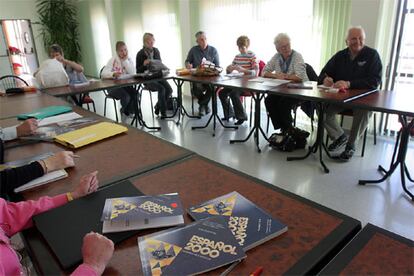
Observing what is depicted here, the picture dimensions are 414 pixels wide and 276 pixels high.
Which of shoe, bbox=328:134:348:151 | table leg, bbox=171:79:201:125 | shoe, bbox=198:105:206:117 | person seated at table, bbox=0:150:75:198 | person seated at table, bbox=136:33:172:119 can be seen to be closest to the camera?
person seated at table, bbox=0:150:75:198

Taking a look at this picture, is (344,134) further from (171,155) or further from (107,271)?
(107,271)

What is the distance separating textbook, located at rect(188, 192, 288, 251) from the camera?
84 centimetres

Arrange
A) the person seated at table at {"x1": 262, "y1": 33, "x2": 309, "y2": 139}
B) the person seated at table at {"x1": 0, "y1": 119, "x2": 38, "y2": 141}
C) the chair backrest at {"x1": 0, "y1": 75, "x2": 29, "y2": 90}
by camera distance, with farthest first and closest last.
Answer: the chair backrest at {"x1": 0, "y1": 75, "x2": 29, "y2": 90} < the person seated at table at {"x1": 262, "y1": 33, "x2": 309, "y2": 139} < the person seated at table at {"x1": 0, "y1": 119, "x2": 38, "y2": 141}

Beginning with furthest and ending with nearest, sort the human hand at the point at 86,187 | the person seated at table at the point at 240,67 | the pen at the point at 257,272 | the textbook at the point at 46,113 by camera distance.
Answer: the person seated at table at the point at 240,67
the textbook at the point at 46,113
the human hand at the point at 86,187
the pen at the point at 257,272

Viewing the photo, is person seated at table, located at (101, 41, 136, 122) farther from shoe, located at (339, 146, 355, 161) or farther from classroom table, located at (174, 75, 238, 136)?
shoe, located at (339, 146, 355, 161)

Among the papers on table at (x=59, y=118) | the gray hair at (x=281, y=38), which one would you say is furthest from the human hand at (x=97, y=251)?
the gray hair at (x=281, y=38)

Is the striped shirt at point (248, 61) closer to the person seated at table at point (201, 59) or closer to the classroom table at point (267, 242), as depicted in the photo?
the person seated at table at point (201, 59)

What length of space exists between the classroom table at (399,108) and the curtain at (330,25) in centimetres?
130

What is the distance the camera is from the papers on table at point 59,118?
2.02 metres

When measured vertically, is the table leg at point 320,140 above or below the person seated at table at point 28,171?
below

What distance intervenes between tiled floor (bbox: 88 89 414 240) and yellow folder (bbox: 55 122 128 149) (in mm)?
1598

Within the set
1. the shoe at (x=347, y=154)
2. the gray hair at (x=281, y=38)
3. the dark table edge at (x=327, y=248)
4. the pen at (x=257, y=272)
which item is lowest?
the shoe at (x=347, y=154)

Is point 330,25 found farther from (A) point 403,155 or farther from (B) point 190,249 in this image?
(B) point 190,249

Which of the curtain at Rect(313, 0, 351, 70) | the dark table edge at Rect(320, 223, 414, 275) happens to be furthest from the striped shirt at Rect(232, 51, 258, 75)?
the dark table edge at Rect(320, 223, 414, 275)
